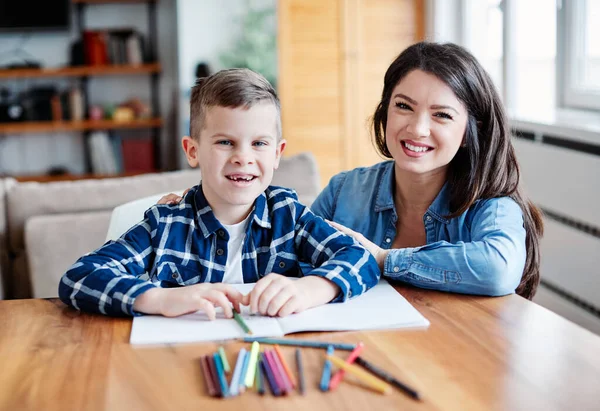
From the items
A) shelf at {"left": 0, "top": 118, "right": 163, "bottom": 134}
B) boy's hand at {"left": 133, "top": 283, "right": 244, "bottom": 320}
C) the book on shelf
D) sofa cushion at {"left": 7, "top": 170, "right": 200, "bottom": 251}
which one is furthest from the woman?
the book on shelf

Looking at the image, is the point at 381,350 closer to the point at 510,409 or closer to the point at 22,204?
the point at 510,409

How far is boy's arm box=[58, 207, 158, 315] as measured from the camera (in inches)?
45.7

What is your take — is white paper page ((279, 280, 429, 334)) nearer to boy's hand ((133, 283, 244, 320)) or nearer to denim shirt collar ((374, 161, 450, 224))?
boy's hand ((133, 283, 244, 320))

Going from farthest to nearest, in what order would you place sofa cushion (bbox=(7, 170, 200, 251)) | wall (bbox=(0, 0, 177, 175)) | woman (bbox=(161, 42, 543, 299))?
1. wall (bbox=(0, 0, 177, 175))
2. sofa cushion (bbox=(7, 170, 200, 251))
3. woman (bbox=(161, 42, 543, 299))

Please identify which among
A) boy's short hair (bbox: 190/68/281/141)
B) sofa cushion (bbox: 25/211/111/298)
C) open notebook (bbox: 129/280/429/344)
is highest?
boy's short hair (bbox: 190/68/281/141)

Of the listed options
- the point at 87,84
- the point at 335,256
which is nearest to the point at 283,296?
the point at 335,256

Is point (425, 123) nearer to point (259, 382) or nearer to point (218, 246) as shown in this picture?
point (218, 246)

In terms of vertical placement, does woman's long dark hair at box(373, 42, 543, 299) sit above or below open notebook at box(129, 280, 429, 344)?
above

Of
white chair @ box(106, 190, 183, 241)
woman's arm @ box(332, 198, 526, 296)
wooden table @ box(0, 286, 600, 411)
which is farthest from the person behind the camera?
white chair @ box(106, 190, 183, 241)

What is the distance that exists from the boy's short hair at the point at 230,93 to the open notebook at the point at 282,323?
360 mm

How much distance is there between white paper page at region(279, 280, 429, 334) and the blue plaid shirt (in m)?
0.06

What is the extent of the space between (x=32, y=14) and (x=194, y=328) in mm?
5062

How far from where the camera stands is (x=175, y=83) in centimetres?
607

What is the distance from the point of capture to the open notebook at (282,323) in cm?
107
